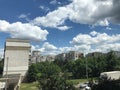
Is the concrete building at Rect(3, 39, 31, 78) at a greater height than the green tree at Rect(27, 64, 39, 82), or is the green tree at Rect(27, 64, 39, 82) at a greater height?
the concrete building at Rect(3, 39, 31, 78)

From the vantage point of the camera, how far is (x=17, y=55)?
106625 mm

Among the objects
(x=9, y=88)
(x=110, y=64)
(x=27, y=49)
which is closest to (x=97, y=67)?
(x=110, y=64)

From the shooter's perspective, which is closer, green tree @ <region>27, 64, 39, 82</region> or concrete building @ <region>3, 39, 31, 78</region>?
green tree @ <region>27, 64, 39, 82</region>

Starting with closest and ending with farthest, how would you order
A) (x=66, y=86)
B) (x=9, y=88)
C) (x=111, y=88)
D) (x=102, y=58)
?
(x=111, y=88)
(x=66, y=86)
(x=9, y=88)
(x=102, y=58)

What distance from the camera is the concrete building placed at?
104m

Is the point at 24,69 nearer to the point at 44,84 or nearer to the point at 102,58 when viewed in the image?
the point at 102,58

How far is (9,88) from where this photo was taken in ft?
178

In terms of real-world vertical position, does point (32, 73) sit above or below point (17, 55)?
below

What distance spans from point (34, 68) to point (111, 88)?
78.9 metres

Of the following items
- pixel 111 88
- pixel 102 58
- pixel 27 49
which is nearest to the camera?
pixel 111 88

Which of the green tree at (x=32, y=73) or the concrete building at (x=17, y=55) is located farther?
the concrete building at (x=17, y=55)

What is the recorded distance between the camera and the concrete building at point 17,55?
340 ft

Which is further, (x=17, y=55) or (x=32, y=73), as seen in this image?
Result: (x=17, y=55)

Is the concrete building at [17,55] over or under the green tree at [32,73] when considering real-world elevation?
over
